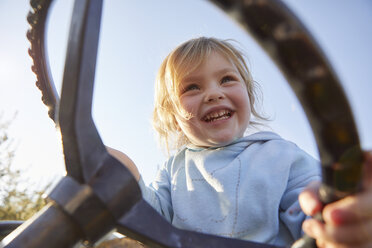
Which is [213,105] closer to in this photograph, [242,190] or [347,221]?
[242,190]

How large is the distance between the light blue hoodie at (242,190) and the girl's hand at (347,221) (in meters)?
0.43

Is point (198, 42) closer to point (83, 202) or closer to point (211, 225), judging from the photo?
point (211, 225)

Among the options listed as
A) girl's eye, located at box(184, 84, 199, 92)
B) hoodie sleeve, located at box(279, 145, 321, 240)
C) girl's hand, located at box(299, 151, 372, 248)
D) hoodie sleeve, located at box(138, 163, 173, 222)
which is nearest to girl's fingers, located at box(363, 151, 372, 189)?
girl's hand, located at box(299, 151, 372, 248)

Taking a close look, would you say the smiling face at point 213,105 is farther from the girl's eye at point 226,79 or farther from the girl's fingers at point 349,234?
the girl's fingers at point 349,234

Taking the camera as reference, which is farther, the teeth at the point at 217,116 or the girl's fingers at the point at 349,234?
the teeth at the point at 217,116

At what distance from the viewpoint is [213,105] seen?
0.94 meters

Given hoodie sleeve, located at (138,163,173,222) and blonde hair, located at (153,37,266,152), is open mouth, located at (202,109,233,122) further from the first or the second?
hoodie sleeve, located at (138,163,173,222)

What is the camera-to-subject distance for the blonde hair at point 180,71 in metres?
1.06

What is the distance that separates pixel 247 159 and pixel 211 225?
233 mm

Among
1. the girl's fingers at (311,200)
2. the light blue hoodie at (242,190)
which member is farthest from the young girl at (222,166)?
the girl's fingers at (311,200)

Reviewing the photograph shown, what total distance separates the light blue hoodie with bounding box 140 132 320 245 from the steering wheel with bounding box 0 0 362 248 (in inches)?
16.6

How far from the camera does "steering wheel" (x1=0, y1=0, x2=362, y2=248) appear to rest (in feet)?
0.65

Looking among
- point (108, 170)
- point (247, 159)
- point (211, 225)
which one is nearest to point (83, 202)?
point (108, 170)

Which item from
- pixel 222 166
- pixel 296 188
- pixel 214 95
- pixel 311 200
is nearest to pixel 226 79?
pixel 214 95
